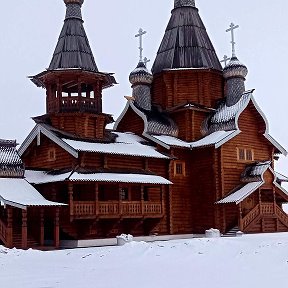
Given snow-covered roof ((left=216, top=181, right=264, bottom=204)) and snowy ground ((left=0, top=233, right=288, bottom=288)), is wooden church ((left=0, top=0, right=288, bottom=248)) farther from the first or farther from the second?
snowy ground ((left=0, top=233, right=288, bottom=288))

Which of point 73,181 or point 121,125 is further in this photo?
point 121,125

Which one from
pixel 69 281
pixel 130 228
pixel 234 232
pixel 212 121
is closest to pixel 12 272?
pixel 69 281

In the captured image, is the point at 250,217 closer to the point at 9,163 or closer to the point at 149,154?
the point at 149,154

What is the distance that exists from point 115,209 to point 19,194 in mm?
4201

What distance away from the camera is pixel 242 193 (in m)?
26.1

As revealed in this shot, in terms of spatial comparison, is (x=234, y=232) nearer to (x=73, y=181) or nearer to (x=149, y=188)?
(x=149, y=188)

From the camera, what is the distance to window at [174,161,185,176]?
1088 inches

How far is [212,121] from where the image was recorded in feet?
95.1

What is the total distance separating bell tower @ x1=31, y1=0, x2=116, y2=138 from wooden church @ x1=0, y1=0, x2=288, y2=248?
48mm

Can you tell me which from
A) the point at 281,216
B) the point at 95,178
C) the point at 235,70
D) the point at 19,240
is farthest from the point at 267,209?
the point at 19,240

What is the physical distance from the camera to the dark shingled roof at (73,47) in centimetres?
2455

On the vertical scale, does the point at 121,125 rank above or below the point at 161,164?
above

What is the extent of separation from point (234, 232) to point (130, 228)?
5219mm

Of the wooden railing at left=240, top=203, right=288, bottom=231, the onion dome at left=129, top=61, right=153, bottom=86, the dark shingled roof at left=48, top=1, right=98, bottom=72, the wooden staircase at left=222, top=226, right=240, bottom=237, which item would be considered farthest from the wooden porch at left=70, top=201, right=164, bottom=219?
the onion dome at left=129, top=61, right=153, bottom=86
